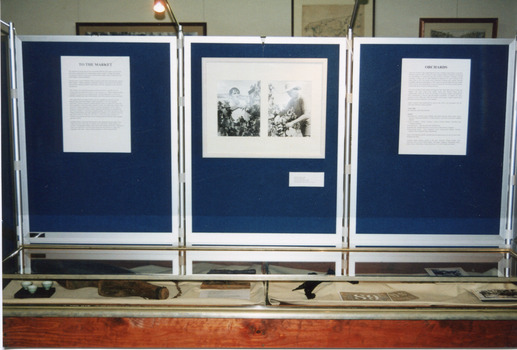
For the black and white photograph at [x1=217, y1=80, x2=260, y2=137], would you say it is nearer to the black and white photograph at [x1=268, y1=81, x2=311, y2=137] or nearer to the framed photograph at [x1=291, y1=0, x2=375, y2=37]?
the black and white photograph at [x1=268, y1=81, x2=311, y2=137]

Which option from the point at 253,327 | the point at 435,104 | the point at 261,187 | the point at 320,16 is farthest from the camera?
the point at 320,16

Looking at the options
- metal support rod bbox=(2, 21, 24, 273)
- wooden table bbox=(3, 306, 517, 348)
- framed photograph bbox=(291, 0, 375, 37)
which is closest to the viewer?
wooden table bbox=(3, 306, 517, 348)

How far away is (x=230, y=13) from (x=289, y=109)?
1.82m

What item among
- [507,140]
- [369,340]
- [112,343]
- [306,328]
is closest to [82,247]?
[112,343]

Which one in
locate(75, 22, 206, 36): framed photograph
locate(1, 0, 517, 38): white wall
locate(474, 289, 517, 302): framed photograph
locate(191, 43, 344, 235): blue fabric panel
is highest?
locate(1, 0, 517, 38): white wall

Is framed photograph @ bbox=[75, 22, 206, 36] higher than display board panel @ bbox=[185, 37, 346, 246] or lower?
higher

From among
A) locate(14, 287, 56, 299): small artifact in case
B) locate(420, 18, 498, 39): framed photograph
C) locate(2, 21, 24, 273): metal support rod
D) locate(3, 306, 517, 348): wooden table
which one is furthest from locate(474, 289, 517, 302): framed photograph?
locate(420, 18, 498, 39): framed photograph

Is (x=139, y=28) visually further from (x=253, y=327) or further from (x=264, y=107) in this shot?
(x=253, y=327)

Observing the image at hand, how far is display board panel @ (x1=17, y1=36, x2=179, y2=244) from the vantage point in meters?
2.16

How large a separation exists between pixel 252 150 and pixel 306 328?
39.4 inches

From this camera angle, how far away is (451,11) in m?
3.52

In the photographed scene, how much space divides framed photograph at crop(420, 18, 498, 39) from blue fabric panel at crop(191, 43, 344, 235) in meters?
1.90

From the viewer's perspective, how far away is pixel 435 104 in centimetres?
216

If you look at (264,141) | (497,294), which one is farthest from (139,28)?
(497,294)
